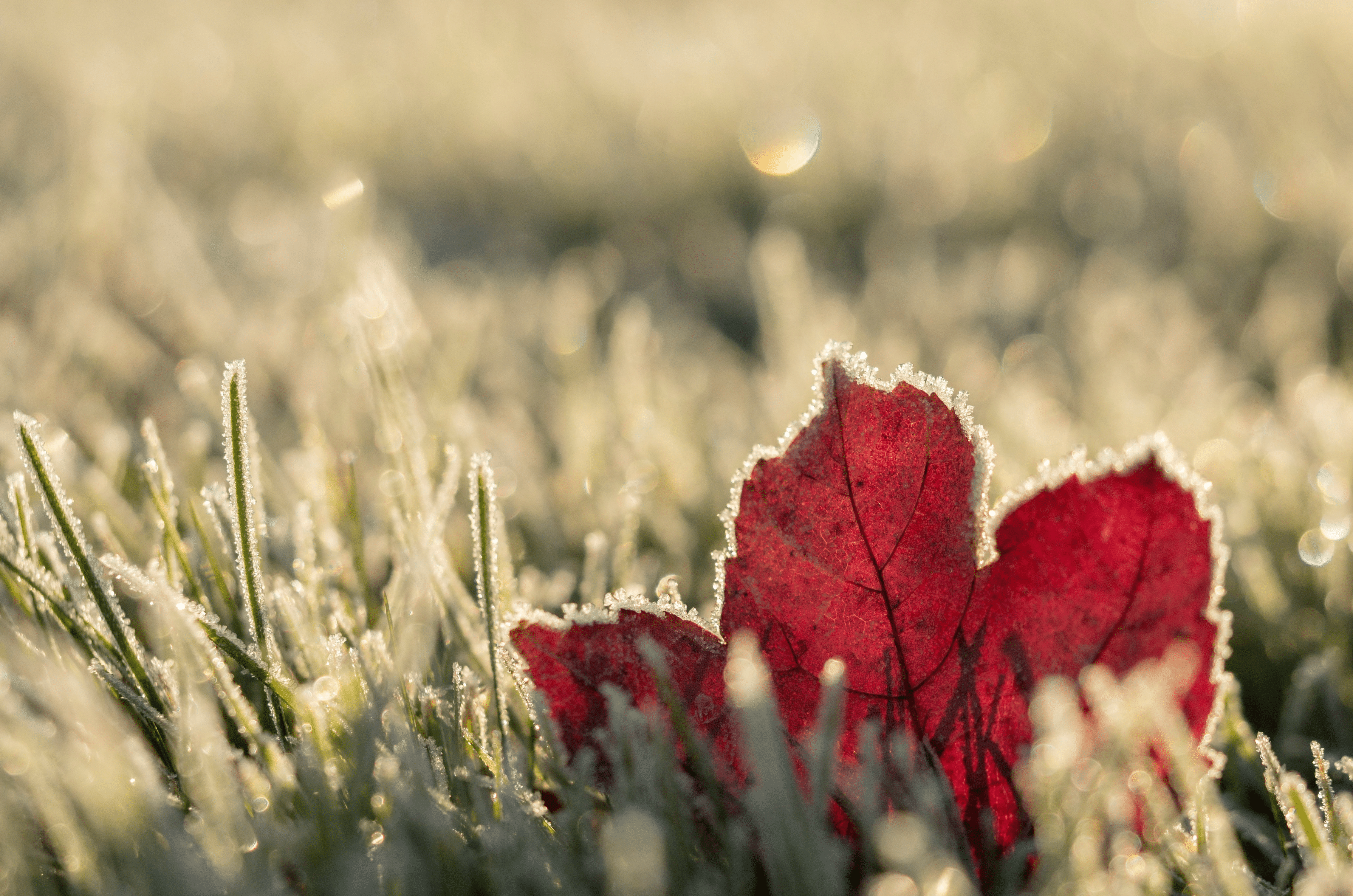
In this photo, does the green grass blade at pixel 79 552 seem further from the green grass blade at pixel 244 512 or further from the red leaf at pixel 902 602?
the red leaf at pixel 902 602

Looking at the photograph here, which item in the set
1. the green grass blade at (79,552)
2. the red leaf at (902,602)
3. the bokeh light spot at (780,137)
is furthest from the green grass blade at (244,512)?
the bokeh light spot at (780,137)

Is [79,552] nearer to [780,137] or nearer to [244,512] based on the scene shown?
[244,512]

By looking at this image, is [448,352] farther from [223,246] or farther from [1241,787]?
[1241,787]

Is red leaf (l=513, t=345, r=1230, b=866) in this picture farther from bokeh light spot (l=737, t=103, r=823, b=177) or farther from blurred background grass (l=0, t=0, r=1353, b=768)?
bokeh light spot (l=737, t=103, r=823, b=177)

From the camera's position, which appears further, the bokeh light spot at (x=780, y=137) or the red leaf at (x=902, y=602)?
the bokeh light spot at (x=780, y=137)

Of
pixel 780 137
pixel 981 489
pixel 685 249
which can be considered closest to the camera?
pixel 981 489

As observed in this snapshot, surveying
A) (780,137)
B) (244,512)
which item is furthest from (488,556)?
(780,137)
